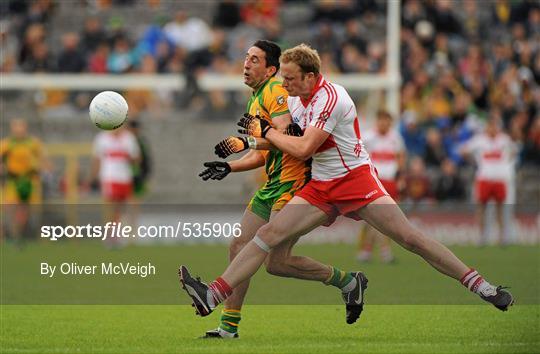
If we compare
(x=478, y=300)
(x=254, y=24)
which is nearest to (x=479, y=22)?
(x=254, y=24)

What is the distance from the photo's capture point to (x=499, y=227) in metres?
25.8

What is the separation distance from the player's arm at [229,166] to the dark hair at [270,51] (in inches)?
32.3

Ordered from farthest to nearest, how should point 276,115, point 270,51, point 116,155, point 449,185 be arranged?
point 449,185 → point 116,155 → point 270,51 → point 276,115

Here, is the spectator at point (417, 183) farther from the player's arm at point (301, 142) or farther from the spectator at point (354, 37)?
the player's arm at point (301, 142)

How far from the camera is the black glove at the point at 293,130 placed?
37.4 feet

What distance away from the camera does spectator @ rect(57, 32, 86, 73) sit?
29.4 meters

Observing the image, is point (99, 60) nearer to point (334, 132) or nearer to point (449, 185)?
point (449, 185)

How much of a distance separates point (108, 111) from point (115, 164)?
12.9m

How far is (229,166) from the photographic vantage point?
11617mm

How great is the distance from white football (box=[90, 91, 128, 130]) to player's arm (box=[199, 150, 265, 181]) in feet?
3.43

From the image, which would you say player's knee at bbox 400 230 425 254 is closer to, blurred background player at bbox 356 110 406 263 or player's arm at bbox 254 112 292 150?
player's arm at bbox 254 112 292 150

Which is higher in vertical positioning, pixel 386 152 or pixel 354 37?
pixel 354 37

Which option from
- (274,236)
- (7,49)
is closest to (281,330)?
(274,236)

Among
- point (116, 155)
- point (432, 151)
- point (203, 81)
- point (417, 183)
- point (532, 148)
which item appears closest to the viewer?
point (116, 155)
